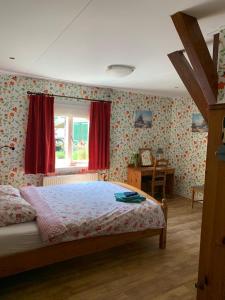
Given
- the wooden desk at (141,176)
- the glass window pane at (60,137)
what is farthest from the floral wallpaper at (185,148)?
the glass window pane at (60,137)

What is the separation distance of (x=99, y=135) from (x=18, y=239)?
269cm

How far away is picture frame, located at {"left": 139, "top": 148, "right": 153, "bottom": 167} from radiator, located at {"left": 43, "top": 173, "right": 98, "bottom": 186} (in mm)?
1099

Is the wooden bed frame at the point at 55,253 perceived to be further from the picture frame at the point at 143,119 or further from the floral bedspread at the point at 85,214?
the picture frame at the point at 143,119

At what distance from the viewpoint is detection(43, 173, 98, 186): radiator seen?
4.09 meters

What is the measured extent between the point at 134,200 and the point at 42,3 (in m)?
2.23

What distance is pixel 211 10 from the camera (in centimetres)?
165

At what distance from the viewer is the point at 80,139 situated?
456 centimetres

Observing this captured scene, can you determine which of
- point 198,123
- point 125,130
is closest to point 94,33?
point 125,130

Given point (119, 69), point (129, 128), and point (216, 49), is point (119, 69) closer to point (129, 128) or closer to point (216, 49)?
point (216, 49)

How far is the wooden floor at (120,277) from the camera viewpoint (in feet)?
6.86

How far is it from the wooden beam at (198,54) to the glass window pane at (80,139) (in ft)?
9.72

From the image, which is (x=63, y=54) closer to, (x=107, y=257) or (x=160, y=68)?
(x=160, y=68)

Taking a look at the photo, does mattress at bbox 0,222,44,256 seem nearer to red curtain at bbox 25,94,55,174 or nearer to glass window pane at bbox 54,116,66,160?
red curtain at bbox 25,94,55,174

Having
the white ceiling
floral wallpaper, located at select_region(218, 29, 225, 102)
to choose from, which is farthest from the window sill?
floral wallpaper, located at select_region(218, 29, 225, 102)
